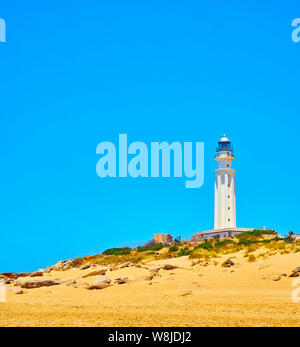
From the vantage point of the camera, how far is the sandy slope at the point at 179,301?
12.2m

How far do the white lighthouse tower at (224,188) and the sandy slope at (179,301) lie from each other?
126 ft

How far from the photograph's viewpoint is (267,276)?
816 inches

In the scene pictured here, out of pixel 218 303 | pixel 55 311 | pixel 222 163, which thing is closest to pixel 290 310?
pixel 218 303

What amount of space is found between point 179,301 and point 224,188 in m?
49.5

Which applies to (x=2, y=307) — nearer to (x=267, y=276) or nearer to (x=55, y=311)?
(x=55, y=311)

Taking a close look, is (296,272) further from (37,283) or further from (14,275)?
(14,275)

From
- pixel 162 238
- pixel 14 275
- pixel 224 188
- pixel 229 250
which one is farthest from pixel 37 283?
pixel 224 188

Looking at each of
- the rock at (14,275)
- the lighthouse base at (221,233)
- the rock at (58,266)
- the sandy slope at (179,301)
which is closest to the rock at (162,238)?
the lighthouse base at (221,233)

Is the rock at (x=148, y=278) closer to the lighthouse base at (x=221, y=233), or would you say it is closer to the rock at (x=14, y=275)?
the rock at (x=14, y=275)

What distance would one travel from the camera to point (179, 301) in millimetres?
16031

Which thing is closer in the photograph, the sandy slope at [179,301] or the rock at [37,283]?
the sandy slope at [179,301]

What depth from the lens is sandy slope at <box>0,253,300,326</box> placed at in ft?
39.9
